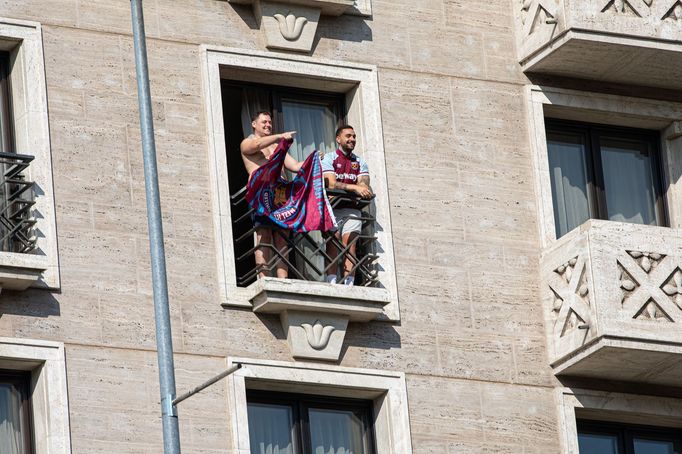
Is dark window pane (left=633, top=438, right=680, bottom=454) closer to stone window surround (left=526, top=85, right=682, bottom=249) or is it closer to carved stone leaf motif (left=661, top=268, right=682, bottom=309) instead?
carved stone leaf motif (left=661, top=268, right=682, bottom=309)

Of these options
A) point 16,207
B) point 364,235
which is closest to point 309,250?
point 364,235

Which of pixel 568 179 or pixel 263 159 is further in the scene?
pixel 568 179

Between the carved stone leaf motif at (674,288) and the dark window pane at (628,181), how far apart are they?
2146 millimetres

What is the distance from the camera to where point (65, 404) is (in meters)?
29.7

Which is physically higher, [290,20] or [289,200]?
[290,20]

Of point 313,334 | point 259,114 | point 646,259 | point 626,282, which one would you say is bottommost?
point 313,334

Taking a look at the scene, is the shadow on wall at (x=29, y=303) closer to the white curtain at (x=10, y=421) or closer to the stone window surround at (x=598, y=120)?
the white curtain at (x=10, y=421)

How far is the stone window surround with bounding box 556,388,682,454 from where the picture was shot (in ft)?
106

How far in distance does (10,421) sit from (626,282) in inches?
280

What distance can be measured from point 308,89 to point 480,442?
14.9 ft

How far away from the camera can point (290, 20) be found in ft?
107

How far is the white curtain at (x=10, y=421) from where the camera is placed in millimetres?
29781

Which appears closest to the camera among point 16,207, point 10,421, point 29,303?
point 10,421

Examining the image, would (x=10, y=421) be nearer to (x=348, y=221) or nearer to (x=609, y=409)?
(x=348, y=221)
